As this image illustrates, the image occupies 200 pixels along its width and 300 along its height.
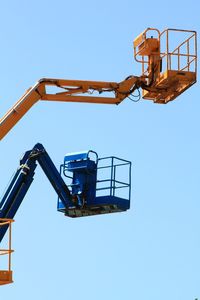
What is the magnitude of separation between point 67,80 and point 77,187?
324cm

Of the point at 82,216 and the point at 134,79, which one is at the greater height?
the point at 134,79

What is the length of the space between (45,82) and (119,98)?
2.35 m

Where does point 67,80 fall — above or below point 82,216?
above

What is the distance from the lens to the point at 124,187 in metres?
31.2

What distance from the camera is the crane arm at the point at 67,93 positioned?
101 feet

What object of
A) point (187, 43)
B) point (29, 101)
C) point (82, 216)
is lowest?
point (82, 216)

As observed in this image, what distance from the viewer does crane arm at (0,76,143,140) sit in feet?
101

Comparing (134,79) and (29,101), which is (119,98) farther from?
(29,101)

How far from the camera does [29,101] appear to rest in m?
31.1

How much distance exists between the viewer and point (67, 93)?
31.5 meters

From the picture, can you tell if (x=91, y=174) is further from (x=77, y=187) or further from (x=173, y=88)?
(x=173, y=88)

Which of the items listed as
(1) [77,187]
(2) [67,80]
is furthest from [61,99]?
(1) [77,187]

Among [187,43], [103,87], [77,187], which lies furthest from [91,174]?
[187,43]

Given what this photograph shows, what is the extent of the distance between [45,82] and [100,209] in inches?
161
